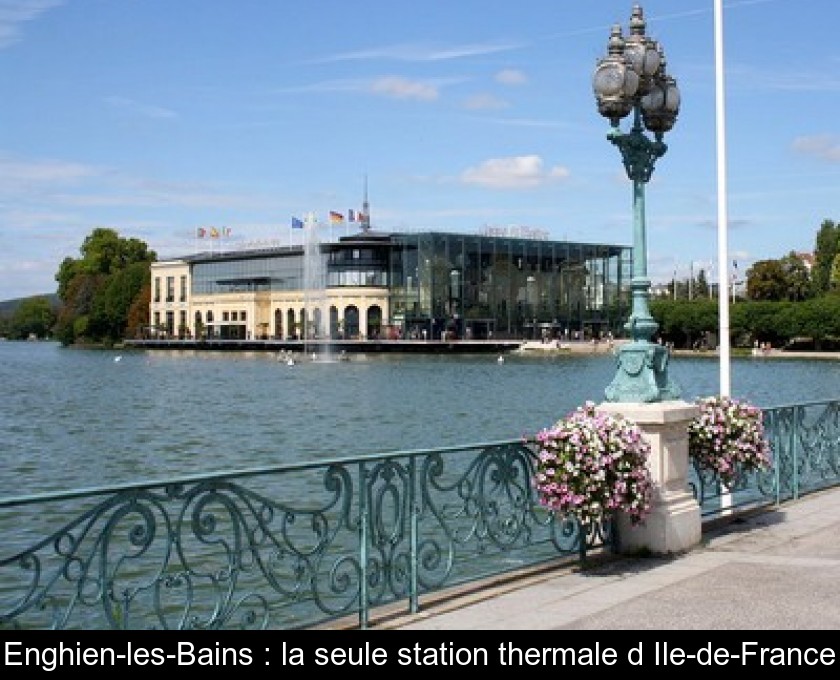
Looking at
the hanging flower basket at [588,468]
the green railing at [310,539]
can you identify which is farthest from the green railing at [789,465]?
the hanging flower basket at [588,468]

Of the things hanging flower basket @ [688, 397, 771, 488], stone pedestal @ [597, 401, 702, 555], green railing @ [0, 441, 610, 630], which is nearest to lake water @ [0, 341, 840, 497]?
hanging flower basket @ [688, 397, 771, 488]

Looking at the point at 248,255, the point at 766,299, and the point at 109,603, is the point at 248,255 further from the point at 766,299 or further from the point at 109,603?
the point at 109,603

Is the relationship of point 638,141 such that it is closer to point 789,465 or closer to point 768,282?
point 789,465

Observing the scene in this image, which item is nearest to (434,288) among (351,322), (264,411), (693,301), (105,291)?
(351,322)

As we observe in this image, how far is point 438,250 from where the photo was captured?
442 ft

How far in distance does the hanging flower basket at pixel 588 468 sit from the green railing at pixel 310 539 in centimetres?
46

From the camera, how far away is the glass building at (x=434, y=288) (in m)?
136

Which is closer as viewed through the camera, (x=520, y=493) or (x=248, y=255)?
(x=520, y=493)

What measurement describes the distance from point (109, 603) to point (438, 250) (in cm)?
12859

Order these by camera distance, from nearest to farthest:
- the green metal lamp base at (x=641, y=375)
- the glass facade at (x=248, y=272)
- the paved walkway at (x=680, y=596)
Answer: the paved walkway at (x=680, y=596), the green metal lamp base at (x=641, y=375), the glass facade at (x=248, y=272)

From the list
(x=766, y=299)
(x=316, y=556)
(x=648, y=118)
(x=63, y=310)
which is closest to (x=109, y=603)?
(x=316, y=556)

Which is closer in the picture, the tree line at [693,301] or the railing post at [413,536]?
the railing post at [413,536]

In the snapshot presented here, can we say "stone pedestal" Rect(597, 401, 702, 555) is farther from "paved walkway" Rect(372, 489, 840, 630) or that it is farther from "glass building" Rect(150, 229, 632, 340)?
"glass building" Rect(150, 229, 632, 340)

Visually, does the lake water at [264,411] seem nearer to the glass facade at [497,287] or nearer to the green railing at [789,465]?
the green railing at [789,465]
